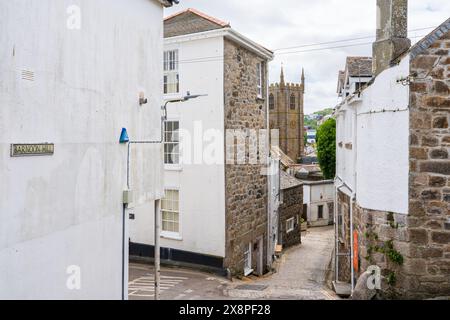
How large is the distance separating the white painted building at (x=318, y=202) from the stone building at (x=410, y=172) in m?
28.5

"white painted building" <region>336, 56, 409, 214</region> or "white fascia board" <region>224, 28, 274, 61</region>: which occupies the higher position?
"white fascia board" <region>224, 28, 274, 61</region>

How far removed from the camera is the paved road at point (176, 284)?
11523 mm

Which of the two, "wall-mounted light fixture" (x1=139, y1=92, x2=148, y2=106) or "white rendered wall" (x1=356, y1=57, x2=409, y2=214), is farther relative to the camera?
"white rendered wall" (x1=356, y1=57, x2=409, y2=214)

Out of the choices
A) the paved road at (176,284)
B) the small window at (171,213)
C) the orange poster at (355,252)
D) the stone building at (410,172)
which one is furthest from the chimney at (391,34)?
the small window at (171,213)

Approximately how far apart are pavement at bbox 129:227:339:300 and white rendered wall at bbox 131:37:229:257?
119 centimetres

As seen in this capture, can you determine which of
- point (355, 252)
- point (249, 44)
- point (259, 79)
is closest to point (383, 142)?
point (355, 252)

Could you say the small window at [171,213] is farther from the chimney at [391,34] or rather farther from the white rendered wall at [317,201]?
the white rendered wall at [317,201]

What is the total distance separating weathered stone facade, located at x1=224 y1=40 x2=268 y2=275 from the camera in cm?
1498

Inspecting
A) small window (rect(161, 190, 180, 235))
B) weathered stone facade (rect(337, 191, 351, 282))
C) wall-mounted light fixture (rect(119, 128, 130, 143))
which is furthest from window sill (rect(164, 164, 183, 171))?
wall-mounted light fixture (rect(119, 128, 130, 143))

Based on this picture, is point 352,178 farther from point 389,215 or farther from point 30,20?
point 30,20

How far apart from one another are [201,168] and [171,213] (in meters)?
2.09

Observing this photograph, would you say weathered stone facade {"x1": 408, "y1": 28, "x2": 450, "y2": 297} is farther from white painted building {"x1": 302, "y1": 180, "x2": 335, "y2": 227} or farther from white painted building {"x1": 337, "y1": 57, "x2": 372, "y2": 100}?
white painted building {"x1": 302, "y1": 180, "x2": 335, "y2": 227}

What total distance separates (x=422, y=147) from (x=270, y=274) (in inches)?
462

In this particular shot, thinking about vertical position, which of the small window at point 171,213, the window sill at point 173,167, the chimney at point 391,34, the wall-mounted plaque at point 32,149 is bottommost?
the small window at point 171,213
